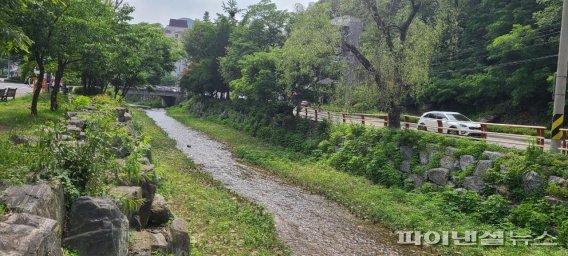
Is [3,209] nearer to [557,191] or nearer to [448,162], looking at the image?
[557,191]

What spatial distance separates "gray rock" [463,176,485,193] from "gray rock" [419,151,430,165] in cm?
277

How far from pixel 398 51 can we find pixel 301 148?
31.1 feet

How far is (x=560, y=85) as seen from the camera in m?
13.3

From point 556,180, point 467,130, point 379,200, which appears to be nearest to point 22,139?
point 379,200

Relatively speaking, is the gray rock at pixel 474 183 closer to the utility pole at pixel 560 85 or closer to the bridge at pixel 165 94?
the utility pole at pixel 560 85

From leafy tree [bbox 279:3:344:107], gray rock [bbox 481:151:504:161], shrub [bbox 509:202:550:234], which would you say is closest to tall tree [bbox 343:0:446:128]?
leafy tree [bbox 279:3:344:107]

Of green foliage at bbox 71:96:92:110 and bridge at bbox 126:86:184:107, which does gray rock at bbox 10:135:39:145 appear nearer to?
green foliage at bbox 71:96:92:110

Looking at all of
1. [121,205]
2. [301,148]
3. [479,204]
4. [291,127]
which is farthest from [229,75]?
[121,205]

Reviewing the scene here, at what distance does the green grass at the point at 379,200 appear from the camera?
12.7 m

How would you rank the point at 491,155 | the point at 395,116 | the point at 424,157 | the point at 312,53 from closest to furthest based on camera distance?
the point at 491,155 → the point at 424,157 → the point at 395,116 → the point at 312,53

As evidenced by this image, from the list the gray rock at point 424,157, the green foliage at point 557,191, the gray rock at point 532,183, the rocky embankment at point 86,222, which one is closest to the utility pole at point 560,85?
the gray rock at point 532,183

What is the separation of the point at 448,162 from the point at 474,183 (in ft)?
6.03

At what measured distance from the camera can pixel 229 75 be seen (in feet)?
137

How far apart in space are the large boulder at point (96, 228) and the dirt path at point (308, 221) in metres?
6.49
